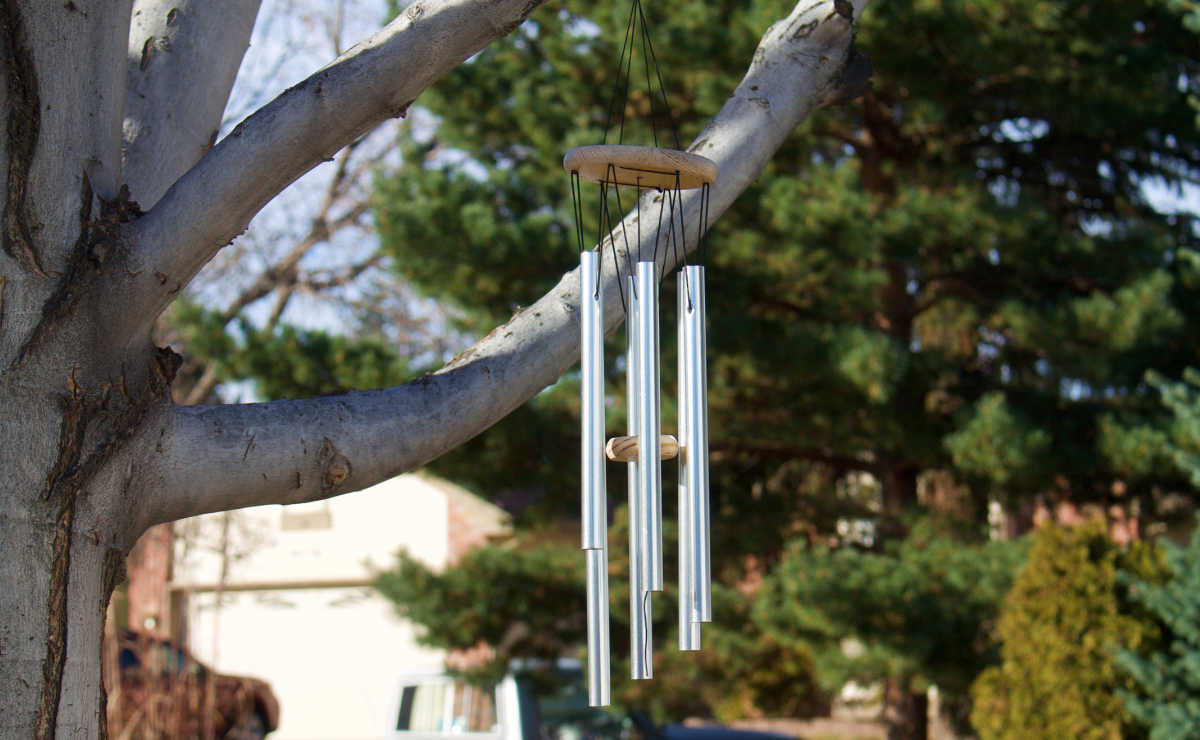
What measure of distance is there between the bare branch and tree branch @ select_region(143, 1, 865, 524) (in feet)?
2.64

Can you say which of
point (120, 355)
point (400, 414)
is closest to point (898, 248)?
point (400, 414)

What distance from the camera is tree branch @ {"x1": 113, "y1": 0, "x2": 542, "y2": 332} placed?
278 centimetres

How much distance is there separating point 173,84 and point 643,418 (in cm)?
160

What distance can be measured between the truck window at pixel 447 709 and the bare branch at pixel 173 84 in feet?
21.5

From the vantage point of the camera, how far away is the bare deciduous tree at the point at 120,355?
8.64 feet

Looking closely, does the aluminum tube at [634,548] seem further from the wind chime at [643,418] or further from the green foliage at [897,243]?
the green foliage at [897,243]

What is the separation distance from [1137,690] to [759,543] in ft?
9.75

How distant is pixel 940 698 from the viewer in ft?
32.9

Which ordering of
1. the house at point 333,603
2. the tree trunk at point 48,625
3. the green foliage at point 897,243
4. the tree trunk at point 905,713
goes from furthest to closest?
1. the house at point 333,603
2. the tree trunk at point 905,713
3. the green foliage at point 897,243
4. the tree trunk at point 48,625

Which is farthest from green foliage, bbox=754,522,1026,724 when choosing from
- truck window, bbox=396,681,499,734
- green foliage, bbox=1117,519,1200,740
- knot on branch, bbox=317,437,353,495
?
knot on branch, bbox=317,437,353,495

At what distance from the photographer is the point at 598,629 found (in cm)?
296

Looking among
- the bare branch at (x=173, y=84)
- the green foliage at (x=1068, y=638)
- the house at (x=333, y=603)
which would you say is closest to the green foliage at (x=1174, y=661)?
the green foliage at (x=1068, y=638)

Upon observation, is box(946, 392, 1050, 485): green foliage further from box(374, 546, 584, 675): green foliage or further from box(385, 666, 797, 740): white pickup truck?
box(385, 666, 797, 740): white pickup truck

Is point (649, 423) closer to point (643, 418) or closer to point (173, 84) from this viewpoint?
point (643, 418)
